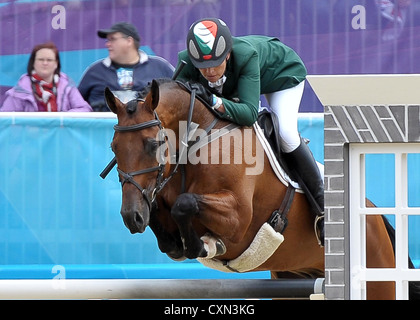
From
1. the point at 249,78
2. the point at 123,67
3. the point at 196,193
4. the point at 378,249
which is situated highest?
the point at 123,67

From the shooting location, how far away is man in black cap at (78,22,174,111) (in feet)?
20.7

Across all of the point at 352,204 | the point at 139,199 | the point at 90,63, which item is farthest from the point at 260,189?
the point at 90,63

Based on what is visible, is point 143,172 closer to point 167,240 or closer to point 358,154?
point 167,240

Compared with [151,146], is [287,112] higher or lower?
higher

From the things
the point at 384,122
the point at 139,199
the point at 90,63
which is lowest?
the point at 139,199

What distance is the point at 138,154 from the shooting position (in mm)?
4617

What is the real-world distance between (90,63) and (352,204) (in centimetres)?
289

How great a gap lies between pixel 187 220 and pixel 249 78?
72 cm

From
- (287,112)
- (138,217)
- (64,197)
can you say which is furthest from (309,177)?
(64,197)

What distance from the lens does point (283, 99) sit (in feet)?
17.2

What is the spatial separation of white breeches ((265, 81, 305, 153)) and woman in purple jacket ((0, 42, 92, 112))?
153cm
